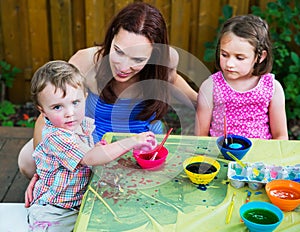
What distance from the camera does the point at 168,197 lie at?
1603mm

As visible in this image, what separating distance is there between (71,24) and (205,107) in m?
1.81

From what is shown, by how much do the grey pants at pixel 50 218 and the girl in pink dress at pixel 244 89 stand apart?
83 centimetres

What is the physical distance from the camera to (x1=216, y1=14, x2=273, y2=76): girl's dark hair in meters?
2.18

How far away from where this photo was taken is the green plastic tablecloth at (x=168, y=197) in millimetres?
1470

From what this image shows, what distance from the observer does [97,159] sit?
1729 millimetres

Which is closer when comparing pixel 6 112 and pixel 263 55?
pixel 263 55

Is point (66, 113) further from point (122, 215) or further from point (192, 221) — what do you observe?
point (192, 221)

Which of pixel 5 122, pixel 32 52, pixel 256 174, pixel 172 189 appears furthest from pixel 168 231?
Answer: pixel 32 52

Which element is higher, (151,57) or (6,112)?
(151,57)

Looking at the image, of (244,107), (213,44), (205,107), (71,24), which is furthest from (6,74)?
(244,107)

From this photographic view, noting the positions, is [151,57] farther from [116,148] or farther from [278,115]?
[278,115]

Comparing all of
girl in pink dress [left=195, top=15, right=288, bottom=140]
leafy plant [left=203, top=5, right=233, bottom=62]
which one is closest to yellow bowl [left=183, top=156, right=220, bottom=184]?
girl in pink dress [left=195, top=15, right=288, bottom=140]

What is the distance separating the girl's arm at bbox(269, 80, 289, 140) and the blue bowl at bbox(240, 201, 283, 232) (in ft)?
3.07

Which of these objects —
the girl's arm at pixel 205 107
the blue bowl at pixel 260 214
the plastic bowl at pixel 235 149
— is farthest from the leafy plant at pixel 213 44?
the blue bowl at pixel 260 214
